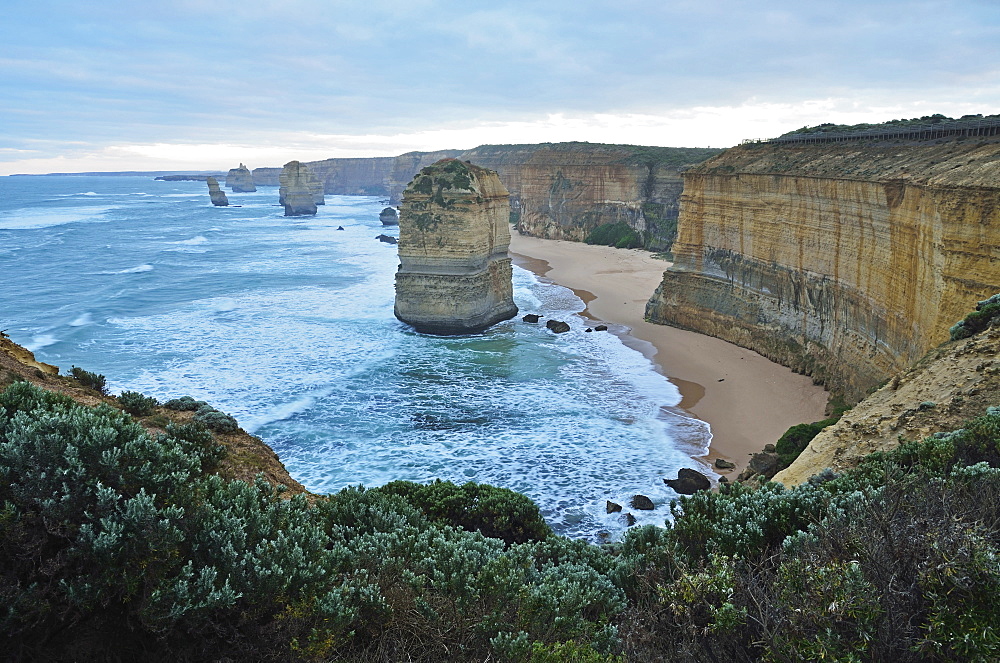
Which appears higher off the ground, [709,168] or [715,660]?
[709,168]

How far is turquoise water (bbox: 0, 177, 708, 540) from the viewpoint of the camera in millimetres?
17766

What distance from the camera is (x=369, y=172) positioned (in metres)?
162

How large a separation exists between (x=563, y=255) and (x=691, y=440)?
44.7m

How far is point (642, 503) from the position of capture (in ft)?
50.4

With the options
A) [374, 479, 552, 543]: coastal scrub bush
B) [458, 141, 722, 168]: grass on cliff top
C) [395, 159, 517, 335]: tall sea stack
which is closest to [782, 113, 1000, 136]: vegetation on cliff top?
[395, 159, 517, 335]: tall sea stack

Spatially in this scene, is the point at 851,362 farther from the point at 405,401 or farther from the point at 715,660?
the point at 715,660

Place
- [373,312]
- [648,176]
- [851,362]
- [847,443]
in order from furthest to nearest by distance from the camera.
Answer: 1. [648,176]
2. [373,312]
3. [851,362]
4. [847,443]

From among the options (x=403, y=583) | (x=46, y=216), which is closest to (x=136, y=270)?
(x=403, y=583)

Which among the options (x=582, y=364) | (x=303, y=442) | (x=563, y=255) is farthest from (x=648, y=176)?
(x=303, y=442)

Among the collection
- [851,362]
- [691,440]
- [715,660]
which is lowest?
[691,440]

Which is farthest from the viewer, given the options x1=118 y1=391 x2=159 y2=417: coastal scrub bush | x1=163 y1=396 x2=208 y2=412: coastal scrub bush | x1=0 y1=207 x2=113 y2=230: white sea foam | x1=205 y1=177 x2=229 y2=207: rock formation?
x1=205 y1=177 x2=229 y2=207: rock formation

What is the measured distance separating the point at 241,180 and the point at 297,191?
86467 mm

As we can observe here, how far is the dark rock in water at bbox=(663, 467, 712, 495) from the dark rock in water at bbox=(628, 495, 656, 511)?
1.03 m

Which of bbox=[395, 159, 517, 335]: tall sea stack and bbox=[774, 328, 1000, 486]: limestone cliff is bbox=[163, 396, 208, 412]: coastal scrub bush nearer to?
bbox=[774, 328, 1000, 486]: limestone cliff
